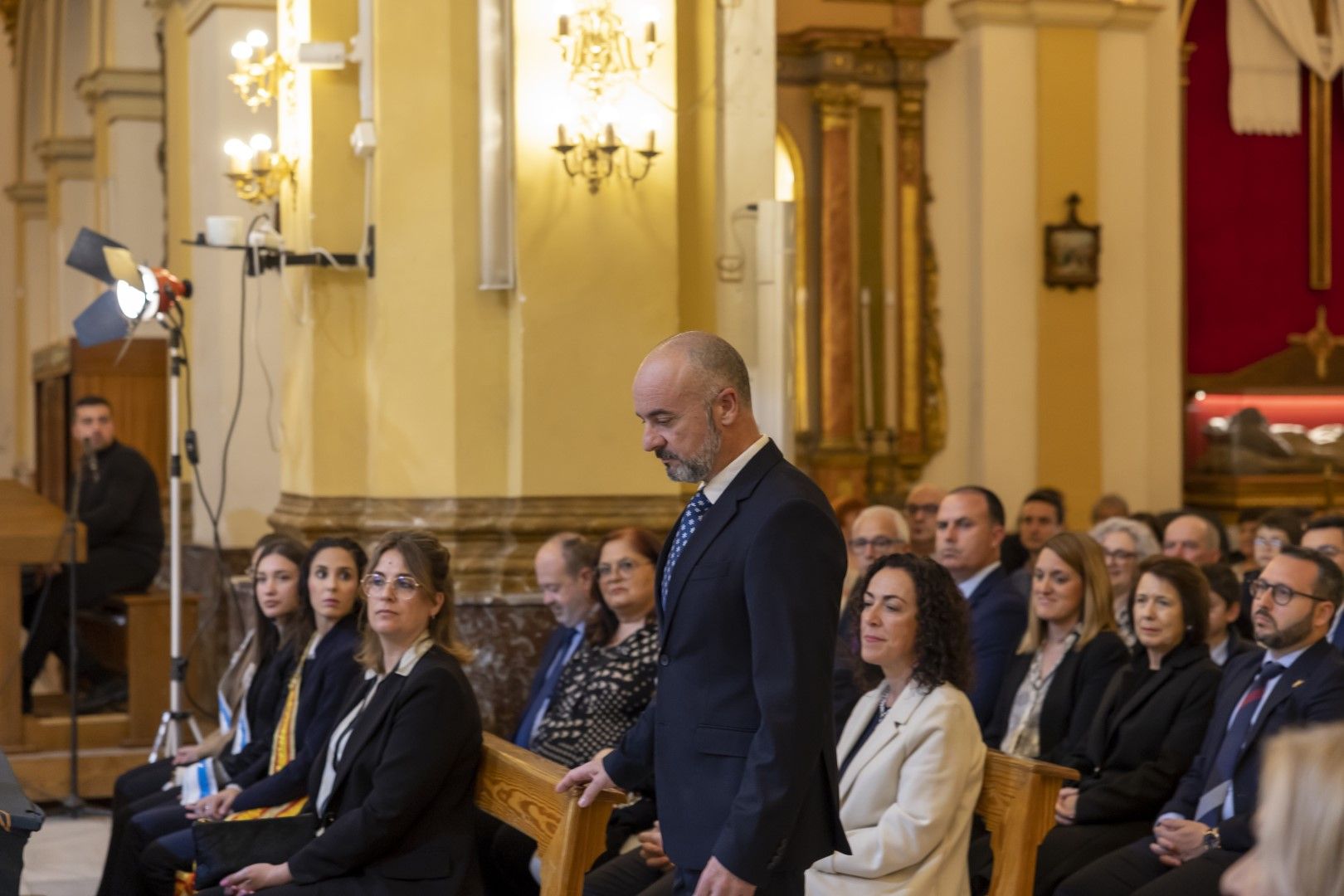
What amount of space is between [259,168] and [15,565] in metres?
1.77

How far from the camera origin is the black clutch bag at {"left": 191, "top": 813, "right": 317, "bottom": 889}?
408cm

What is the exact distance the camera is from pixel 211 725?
7.78 metres

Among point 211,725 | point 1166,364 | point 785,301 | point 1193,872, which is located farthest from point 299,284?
point 1166,364

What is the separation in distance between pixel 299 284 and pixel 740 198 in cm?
160

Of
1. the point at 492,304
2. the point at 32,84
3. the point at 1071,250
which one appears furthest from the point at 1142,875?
the point at 32,84

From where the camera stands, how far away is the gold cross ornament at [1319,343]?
12125mm

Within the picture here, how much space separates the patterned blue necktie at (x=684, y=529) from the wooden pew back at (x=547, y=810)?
671 millimetres

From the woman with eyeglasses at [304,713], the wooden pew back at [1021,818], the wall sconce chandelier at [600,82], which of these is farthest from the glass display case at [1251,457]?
the wooden pew back at [1021,818]

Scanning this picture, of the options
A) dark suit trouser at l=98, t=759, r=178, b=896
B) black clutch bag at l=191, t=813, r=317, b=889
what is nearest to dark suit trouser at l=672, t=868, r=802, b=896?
black clutch bag at l=191, t=813, r=317, b=889

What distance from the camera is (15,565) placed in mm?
7012

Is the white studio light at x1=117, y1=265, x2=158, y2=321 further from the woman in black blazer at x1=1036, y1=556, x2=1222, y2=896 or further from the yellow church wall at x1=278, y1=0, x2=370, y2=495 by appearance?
the woman in black blazer at x1=1036, y1=556, x2=1222, y2=896

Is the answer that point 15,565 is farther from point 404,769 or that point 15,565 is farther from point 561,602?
point 404,769

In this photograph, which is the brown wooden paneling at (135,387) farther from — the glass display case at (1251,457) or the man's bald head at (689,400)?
the man's bald head at (689,400)

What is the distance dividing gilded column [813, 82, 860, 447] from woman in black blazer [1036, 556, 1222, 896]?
21.0 ft
